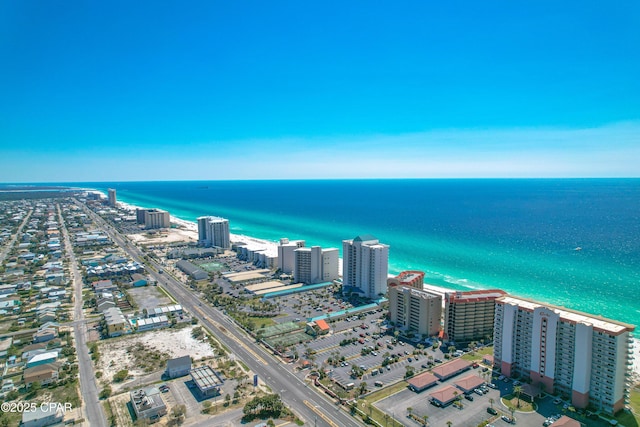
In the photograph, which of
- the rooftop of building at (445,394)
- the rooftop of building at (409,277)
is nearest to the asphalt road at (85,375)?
the rooftop of building at (445,394)

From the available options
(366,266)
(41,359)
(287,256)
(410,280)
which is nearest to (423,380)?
(410,280)

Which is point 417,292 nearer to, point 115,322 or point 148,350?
point 148,350

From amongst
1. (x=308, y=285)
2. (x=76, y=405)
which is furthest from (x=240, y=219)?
(x=76, y=405)

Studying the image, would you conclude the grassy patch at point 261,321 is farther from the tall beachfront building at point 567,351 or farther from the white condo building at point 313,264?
the tall beachfront building at point 567,351

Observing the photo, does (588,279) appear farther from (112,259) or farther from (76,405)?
(112,259)

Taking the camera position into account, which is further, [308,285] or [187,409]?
[308,285]
